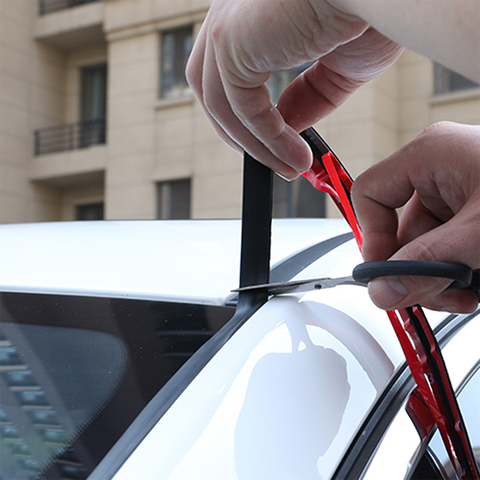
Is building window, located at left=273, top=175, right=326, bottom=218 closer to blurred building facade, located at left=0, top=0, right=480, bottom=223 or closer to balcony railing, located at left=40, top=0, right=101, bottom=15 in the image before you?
blurred building facade, located at left=0, top=0, right=480, bottom=223

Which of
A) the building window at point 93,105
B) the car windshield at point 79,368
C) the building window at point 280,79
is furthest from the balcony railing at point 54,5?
the car windshield at point 79,368

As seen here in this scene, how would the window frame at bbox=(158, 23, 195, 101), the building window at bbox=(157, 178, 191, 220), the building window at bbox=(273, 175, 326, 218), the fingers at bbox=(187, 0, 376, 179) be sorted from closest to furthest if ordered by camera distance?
the fingers at bbox=(187, 0, 376, 179) → the building window at bbox=(273, 175, 326, 218) → the building window at bbox=(157, 178, 191, 220) → the window frame at bbox=(158, 23, 195, 101)

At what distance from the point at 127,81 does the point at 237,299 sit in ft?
32.3

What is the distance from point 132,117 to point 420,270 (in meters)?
9.83

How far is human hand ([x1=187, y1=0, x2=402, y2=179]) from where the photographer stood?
47 cm

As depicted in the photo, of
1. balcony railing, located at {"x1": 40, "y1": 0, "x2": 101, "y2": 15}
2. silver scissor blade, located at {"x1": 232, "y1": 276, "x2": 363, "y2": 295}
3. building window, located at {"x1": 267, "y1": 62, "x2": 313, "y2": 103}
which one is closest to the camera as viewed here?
silver scissor blade, located at {"x1": 232, "y1": 276, "x2": 363, "y2": 295}

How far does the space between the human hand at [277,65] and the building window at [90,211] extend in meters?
11.0

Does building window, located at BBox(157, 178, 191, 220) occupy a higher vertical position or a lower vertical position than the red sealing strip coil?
higher

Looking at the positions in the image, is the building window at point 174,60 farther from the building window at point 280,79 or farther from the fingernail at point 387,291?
the fingernail at point 387,291

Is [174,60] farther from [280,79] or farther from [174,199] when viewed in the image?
[174,199]

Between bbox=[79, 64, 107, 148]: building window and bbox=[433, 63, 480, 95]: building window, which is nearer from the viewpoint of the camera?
bbox=[433, 63, 480, 95]: building window

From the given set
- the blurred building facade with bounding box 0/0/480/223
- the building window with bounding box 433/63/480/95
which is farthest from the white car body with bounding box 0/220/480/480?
the building window with bounding box 433/63/480/95

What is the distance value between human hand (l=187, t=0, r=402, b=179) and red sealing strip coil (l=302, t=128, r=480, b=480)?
0.25ft

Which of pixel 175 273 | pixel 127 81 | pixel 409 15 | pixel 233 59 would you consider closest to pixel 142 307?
pixel 175 273
